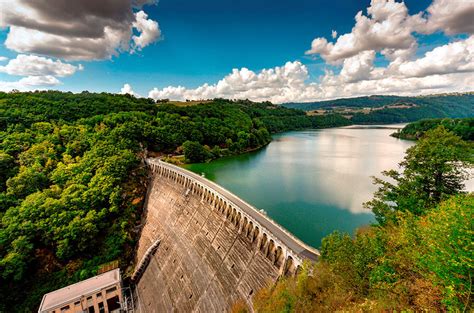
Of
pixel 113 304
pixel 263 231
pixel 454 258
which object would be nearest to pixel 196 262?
pixel 263 231

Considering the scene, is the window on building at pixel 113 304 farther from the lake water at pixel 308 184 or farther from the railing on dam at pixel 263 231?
the lake water at pixel 308 184

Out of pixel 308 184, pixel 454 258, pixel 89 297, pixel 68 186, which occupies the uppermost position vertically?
pixel 454 258

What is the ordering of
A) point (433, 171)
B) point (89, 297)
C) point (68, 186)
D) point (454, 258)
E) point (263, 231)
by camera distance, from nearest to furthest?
1. point (454, 258)
2. point (433, 171)
3. point (263, 231)
4. point (89, 297)
5. point (68, 186)

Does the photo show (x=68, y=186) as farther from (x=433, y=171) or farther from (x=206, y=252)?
(x=433, y=171)

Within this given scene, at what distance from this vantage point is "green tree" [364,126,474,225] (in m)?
14.4

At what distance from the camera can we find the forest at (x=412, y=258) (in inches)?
255

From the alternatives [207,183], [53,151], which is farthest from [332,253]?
[53,151]

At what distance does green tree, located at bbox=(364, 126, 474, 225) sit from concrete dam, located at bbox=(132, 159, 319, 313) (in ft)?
24.5

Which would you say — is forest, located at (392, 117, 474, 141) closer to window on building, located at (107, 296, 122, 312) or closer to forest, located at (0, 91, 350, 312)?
forest, located at (0, 91, 350, 312)

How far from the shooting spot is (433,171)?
1527cm

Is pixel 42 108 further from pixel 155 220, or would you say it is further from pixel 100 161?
pixel 155 220

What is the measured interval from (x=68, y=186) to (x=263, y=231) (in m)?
38.2

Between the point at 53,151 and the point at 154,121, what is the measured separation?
2818 cm

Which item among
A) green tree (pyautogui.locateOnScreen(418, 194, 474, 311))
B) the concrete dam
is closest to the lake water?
the concrete dam
